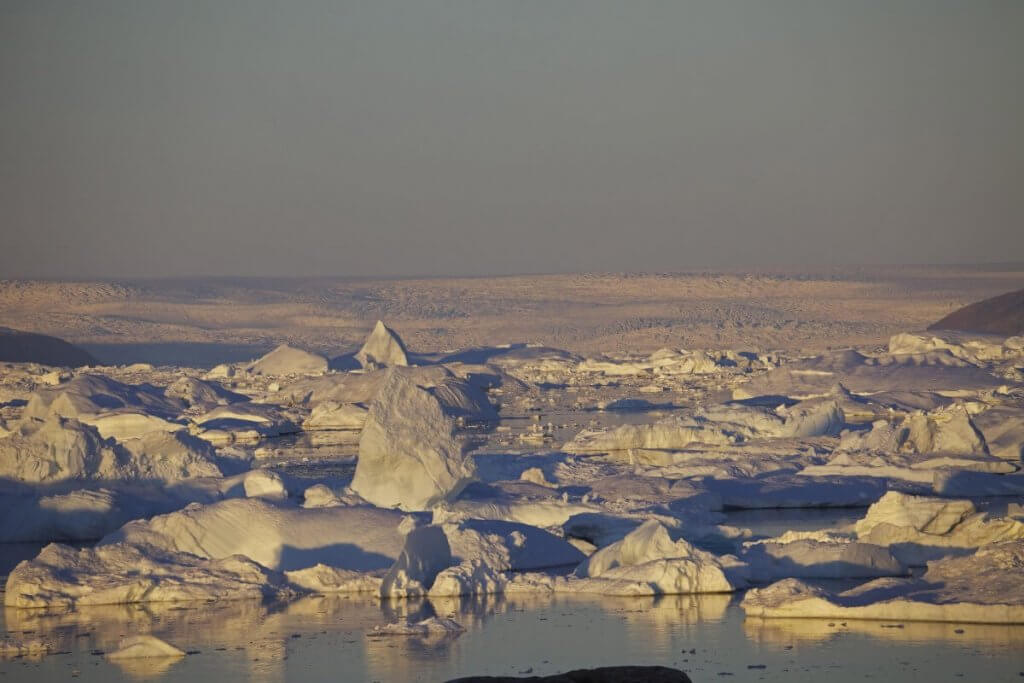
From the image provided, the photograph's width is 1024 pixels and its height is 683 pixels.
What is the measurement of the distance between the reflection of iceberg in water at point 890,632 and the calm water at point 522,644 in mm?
14

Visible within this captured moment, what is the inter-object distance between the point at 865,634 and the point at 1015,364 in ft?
108

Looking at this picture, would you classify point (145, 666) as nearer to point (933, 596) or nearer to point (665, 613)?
point (665, 613)

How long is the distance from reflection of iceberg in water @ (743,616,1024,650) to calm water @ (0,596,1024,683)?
0.01m

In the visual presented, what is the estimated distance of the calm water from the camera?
1070cm

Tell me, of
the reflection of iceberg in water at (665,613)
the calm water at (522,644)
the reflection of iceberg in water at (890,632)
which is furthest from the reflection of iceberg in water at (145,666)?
the reflection of iceberg in water at (890,632)

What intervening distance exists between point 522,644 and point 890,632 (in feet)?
8.65

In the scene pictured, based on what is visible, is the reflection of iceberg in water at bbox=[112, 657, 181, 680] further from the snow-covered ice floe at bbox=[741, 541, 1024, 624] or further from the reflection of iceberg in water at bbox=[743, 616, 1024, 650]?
the snow-covered ice floe at bbox=[741, 541, 1024, 624]

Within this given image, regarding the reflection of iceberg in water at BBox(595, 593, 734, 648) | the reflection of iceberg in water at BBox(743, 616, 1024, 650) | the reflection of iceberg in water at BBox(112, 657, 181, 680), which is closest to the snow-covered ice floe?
the reflection of iceberg in water at BBox(743, 616, 1024, 650)

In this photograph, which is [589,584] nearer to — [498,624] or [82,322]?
[498,624]

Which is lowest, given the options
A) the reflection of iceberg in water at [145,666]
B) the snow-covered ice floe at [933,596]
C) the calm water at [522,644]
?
the reflection of iceberg in water at [145,666]

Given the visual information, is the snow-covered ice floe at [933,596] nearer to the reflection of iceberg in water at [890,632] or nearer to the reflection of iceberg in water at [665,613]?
the reflection of iceberg in water at [890,632]

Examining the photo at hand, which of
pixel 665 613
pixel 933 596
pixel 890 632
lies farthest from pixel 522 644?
pixel 933 596

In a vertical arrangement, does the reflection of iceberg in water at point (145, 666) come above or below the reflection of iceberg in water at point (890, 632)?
below

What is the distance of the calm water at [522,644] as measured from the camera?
10695 millimetres
